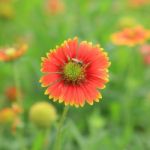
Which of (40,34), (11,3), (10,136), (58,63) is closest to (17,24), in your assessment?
(11,3)

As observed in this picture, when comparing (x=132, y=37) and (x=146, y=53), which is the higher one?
(x=146, y=53)

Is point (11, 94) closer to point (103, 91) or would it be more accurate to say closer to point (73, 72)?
point (103, 91)

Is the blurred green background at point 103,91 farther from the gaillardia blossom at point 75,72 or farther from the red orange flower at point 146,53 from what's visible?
the gaillardia blossom at point 75,72

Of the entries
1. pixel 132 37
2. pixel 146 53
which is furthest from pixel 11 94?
pixel 146 53

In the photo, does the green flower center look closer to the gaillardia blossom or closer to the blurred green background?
the gaillardia blossom

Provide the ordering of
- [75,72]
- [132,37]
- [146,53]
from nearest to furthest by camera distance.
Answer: [75,72] < [132,37] < [146,53]

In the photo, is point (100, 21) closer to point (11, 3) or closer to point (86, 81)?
point (11, 3)

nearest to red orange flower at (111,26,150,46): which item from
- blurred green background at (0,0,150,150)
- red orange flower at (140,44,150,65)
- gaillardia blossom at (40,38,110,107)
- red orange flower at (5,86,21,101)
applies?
blurred green background at (0,0,150,150)
